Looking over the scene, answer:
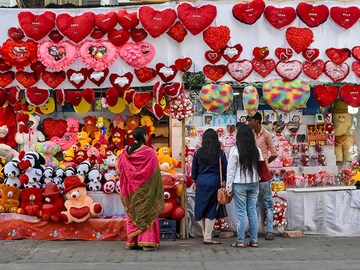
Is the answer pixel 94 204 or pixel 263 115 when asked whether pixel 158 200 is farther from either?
pixel 263 115

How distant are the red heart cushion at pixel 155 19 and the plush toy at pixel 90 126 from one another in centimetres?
177

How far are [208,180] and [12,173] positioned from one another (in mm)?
2886

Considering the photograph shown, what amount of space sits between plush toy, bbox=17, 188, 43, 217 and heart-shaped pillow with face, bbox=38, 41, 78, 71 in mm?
1884

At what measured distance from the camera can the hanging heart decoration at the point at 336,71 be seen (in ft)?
33.4

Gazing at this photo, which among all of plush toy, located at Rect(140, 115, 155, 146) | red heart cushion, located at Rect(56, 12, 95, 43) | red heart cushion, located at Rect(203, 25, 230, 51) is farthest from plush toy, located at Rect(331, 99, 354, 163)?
red heart cushion, located at Rect(56, 12, 95, 43)

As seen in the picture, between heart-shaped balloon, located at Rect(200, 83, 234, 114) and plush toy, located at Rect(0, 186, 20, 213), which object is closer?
plush toy, located at Rect(0, 186, 20, 213)

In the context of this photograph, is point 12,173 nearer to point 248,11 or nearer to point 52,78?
point 52,78

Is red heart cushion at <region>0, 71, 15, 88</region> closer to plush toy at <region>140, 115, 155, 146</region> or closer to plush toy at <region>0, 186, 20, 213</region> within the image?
plush toy at <region>0, 186, 20, 213</region>

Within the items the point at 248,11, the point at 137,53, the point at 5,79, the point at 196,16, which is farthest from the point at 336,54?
the point at 5,79

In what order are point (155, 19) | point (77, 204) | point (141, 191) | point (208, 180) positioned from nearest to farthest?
point (141, 191) → point (208, 180) → point (77, 204) → point (155, 19)

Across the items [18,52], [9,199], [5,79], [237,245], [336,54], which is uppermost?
[18,52]

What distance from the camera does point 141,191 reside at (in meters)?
8.60

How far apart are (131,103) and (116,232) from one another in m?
2.01

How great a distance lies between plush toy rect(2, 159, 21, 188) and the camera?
31.4ft
